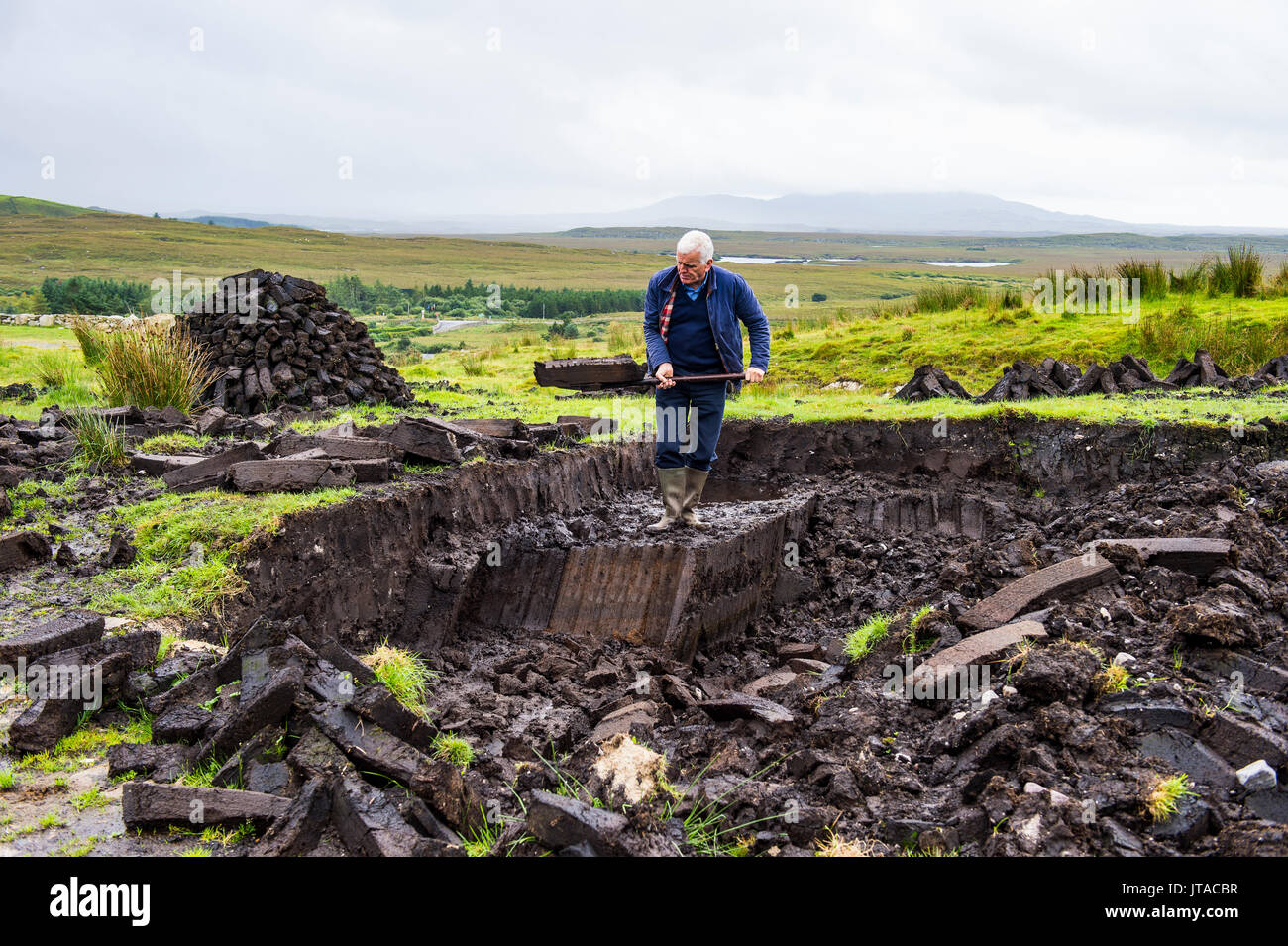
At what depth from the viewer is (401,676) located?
5078 millimetres

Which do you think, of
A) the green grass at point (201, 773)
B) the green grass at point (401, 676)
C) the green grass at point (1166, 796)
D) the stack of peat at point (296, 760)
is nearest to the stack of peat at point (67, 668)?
the stack of peat at point (296, 760)

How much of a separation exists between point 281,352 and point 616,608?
24.2 ft

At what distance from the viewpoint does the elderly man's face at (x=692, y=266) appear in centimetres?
690

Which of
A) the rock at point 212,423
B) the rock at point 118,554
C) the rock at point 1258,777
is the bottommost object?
the rock at point 1258,777

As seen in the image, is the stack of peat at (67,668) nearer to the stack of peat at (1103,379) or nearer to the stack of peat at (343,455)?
the stack of peat at (343,455)

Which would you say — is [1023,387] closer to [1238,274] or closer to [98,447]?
[1238,274]

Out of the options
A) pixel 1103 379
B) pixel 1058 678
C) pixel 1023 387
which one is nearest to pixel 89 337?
pixel 1023 387

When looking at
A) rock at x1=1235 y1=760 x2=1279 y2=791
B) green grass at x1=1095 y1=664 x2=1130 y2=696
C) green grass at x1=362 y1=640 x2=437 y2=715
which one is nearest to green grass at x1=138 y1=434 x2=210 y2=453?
green grass at x1=362 y1=640 x2=437 y2=715

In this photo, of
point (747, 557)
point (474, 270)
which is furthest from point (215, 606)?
point (474, 270)

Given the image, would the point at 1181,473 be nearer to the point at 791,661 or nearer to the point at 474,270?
the point at 791,661

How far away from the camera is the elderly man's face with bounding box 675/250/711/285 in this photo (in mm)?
6895

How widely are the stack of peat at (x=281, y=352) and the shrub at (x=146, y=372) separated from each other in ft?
2.71

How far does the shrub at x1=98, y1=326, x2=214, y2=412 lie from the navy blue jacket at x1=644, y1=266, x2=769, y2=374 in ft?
21.4

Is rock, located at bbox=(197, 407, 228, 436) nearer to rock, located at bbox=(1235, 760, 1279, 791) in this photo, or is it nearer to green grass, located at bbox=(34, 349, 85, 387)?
green grass, located at bbox=(34, 349, 85, 387)
